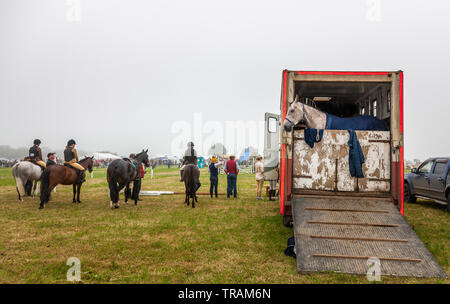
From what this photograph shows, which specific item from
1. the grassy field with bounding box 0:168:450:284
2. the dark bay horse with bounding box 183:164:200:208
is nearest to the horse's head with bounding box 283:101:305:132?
the grassy field with bounding box 0:168:450:284

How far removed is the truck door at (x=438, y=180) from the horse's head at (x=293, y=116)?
6.39 m

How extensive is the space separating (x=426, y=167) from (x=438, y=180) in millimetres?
1427

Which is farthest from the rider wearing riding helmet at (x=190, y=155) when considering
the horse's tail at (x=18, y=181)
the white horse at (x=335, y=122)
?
the horse's tail at (x=18, y=181)

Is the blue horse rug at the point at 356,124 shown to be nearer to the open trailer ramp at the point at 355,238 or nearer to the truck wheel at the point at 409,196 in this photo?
the open trailer ramp at the point at 355,238

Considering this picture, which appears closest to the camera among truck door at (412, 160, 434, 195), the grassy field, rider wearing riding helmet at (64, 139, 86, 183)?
the grassy field

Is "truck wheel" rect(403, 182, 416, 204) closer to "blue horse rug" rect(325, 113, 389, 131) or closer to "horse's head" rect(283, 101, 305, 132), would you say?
"blue horse rug" rect(325, 113, 389, 131)

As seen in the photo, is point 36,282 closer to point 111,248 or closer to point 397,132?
point 111,248

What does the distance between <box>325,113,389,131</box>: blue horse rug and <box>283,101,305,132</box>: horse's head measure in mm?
738

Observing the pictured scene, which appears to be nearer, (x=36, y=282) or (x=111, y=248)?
(x=36, y=282)

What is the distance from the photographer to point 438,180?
34.2 ft

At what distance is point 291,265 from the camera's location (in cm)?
479

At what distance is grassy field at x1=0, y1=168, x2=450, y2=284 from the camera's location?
14.2 ft
